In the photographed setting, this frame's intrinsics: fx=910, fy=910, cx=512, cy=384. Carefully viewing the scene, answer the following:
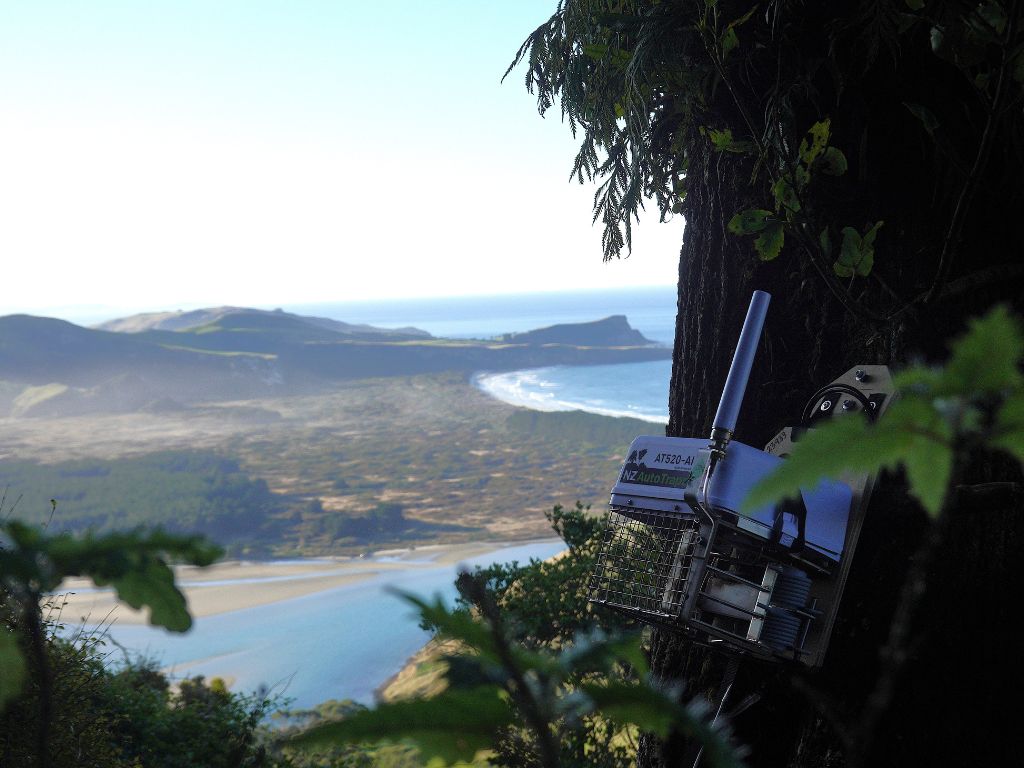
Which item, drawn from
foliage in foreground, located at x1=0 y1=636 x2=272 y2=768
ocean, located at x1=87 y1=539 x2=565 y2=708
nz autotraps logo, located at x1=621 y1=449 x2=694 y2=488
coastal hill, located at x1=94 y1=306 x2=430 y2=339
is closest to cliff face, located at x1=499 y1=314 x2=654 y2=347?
coastal hill, located at x1=94 y1=306 x2=430 y2=339

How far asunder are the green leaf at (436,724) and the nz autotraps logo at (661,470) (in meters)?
1.53

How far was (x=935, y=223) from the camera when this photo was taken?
2684 mm

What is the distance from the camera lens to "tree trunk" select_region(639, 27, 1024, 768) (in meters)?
2.44

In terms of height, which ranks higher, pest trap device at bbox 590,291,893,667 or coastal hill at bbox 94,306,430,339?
pest trap device at bbox 590,291,893,667

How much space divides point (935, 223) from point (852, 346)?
435 mm

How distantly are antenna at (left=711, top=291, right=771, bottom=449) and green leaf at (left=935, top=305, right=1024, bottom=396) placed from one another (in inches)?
56.6

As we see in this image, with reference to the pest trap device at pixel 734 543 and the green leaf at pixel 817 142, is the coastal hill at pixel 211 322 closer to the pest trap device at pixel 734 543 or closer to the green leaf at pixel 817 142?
the green leaf at pixel 817 142

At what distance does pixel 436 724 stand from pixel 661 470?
1.67 meters

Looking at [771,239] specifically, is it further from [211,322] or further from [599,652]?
[211,322]

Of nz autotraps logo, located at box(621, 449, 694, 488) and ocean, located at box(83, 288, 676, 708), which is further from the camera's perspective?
ocean, located at box(83, 288, 676, 708)

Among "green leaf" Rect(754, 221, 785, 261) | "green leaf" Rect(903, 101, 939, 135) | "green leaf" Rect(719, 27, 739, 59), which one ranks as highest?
"green leaf" Rect(719, 27, 739, 59)

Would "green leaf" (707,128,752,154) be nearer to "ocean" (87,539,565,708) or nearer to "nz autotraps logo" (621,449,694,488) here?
"nz autotraps logo" (621,449,694,488)

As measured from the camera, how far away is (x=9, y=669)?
588mm

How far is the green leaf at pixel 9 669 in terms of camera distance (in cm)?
57
